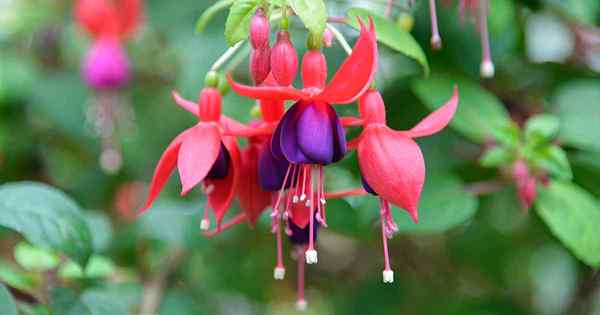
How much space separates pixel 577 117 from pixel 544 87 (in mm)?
189

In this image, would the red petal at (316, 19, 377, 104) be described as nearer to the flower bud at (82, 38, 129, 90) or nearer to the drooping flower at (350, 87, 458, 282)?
the drooping flower at (350, 87, 458, 282)

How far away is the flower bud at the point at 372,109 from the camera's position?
2.48 ft

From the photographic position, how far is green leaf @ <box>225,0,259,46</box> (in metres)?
0.74

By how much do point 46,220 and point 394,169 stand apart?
447mm

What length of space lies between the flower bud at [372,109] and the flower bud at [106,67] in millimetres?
1023

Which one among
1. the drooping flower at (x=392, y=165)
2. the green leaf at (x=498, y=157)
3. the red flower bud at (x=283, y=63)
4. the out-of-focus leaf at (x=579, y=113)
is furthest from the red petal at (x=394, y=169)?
the out-of-focus leaf at (x=579, y=113)

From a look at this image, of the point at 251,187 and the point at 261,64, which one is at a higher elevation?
the point at 261,64

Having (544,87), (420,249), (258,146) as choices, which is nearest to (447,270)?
(420,249)

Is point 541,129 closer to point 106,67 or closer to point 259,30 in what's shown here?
point 259,30

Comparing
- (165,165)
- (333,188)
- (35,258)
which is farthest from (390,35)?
(35,258)

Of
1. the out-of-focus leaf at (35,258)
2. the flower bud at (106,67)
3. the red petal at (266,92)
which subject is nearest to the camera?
the red petal at (266,92)

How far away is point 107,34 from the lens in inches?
69.6

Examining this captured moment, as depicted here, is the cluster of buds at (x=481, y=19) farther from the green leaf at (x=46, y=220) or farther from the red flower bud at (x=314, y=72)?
the green leaf at (x=46, y=220)

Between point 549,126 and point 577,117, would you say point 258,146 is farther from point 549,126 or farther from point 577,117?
point 577,117
